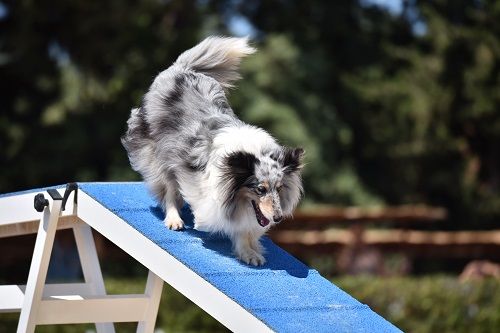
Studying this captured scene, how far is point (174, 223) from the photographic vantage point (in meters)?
5.86

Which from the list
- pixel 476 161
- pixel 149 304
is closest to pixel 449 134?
pixel 476 161

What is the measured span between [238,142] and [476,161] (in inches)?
809

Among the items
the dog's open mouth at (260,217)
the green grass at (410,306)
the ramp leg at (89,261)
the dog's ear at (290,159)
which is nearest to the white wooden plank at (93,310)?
the ramp leg at (89,261)

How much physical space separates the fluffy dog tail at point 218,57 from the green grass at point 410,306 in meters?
5.29

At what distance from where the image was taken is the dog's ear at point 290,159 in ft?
18.1

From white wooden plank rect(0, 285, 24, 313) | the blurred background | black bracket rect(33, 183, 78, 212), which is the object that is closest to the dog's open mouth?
black bracket rect(33, 183, 78, 212)

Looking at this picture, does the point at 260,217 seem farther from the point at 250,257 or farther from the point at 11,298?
the point at 11,298

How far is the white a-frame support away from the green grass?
16.8 ft

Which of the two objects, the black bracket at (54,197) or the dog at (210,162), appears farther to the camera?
the black bracket at (54,197)

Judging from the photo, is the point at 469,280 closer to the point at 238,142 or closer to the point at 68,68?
the point at 238,142

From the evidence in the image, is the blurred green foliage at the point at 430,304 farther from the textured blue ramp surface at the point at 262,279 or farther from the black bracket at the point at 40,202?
the black bracket at the point at 40,202

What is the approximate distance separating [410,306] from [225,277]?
274 inches

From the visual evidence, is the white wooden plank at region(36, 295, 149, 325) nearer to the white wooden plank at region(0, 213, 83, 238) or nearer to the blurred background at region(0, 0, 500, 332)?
the white wooden plank at region(0, 213, 83, 238)

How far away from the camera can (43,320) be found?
223 inches
